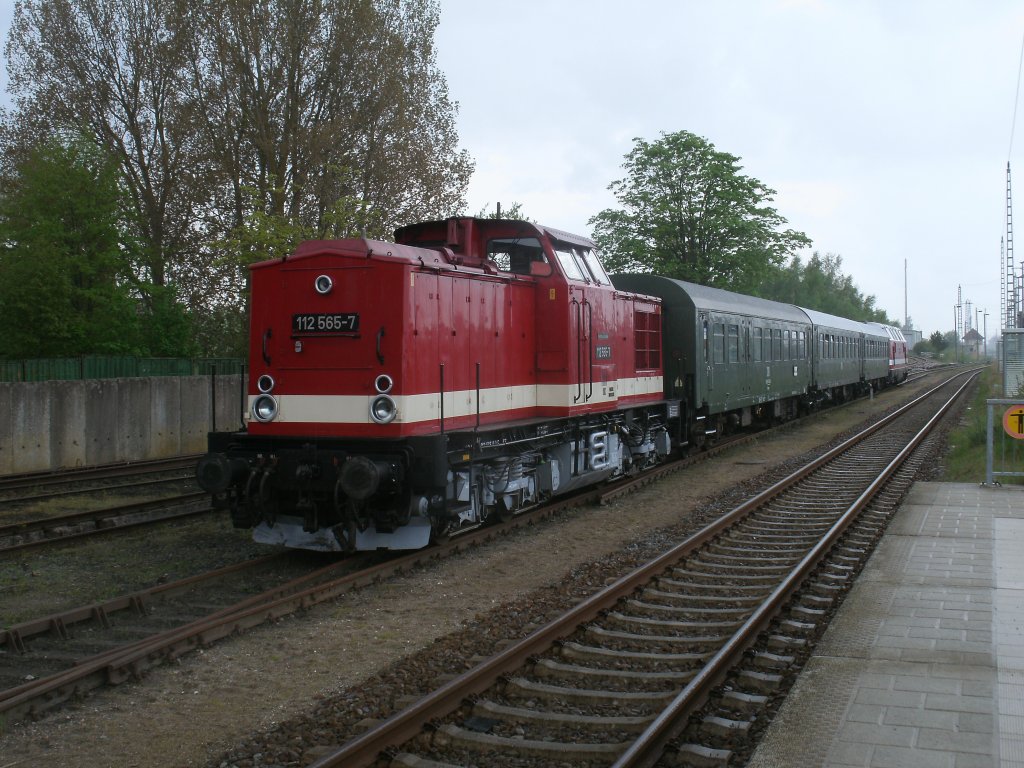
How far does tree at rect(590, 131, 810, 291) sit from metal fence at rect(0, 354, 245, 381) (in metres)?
20.0

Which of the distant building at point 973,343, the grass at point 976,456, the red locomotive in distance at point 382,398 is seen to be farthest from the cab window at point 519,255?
the distant building at point 973,343

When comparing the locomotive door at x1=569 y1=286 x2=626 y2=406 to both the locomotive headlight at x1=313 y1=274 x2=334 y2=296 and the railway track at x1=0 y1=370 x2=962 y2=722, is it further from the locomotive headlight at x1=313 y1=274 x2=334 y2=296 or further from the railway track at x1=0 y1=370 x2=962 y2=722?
the railway track at x1=0 y1=370 x2=962 y2=722

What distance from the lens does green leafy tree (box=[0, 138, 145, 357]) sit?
1988 centimetres

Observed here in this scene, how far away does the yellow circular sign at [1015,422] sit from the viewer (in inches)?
496

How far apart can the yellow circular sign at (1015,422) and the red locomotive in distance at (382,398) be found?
680 cm

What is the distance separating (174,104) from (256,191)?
6785 millimetres

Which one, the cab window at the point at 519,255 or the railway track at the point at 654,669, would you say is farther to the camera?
the cab window at the point at 519,255

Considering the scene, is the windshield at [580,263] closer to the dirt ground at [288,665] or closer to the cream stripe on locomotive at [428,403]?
the cream stripe on locomotive at [428,403]

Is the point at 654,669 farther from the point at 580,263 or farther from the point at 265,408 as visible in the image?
the point at 580,263

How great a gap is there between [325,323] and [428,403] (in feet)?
4.31

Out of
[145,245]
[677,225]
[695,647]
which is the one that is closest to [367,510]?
[695,647]

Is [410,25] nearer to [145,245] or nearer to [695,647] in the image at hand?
[145,245]

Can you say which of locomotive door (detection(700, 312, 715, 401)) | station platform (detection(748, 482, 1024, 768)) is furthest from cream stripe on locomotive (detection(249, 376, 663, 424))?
locomotive door (detection(700, 312, 715, 401))

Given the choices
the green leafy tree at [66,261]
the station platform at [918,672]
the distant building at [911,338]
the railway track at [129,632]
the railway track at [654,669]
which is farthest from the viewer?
the distant building at [911,338]
